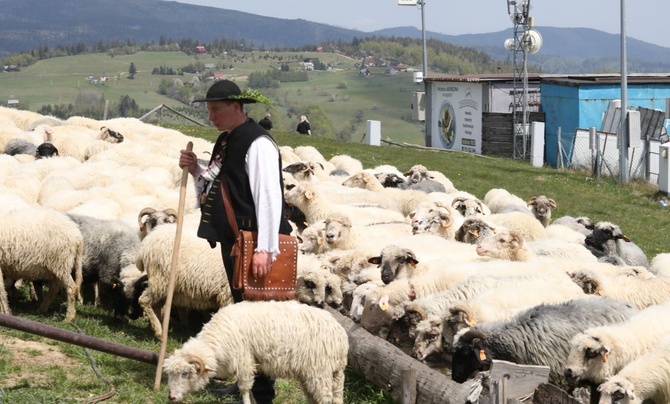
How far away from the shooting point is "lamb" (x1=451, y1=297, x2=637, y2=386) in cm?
792

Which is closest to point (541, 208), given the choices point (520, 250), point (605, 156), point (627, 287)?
point (520, 250)

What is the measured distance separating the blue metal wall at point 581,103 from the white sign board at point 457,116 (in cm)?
388

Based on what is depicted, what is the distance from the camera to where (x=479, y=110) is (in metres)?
42.7

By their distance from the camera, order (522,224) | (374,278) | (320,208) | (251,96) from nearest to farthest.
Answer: (251,96)
(374,278)
(320,208)
(522,224)

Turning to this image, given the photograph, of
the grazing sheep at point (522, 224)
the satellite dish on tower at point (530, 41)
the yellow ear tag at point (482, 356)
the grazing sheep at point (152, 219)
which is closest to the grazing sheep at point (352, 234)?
the grazing sheep at point (522, 224)

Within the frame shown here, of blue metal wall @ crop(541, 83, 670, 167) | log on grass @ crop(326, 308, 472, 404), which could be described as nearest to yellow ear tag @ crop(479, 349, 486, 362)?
log on grass @ crop(326, 308, 472, 404)

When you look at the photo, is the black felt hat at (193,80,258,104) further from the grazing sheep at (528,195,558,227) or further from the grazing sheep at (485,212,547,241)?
the grazing sheep at (528,195,558,227)

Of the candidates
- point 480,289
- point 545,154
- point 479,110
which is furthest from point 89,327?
point 479,110

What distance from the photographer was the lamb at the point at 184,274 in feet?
30.9

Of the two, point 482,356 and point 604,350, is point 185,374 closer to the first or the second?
point 482,356

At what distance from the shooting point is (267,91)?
17262 cm

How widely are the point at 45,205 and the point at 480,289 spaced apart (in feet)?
23.5

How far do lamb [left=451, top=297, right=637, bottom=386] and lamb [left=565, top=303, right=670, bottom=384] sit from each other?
7.7 inches

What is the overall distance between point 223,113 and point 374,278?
389cm
